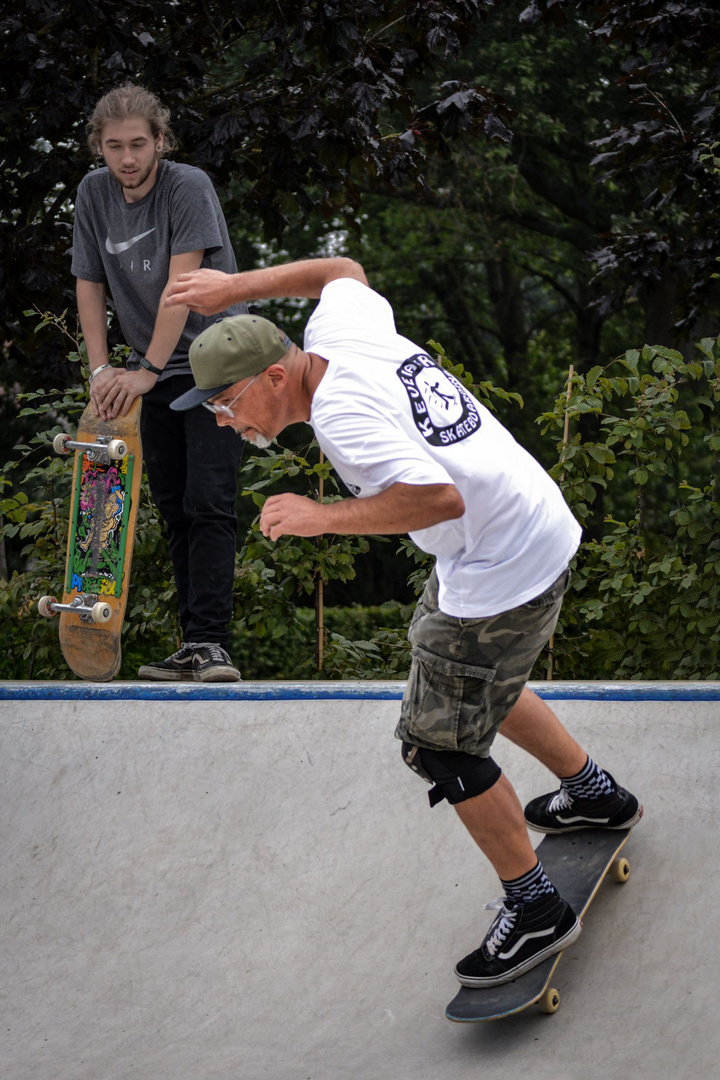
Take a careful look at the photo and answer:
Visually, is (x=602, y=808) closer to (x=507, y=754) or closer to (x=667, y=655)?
(x=507, y=754)

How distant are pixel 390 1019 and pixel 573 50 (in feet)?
42.1

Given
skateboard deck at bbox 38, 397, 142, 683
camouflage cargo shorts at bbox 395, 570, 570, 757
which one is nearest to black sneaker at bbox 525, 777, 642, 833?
camouflage cargo shorts at bbox 395, 570, 570, 757

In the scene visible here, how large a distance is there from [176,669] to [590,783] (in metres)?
1.74

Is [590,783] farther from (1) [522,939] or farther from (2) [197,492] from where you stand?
(2) [197,492]

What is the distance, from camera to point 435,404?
2199mm

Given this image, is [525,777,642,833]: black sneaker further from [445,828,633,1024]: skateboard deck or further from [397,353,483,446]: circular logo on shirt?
[397,353,483,446]: circular logo on shirt

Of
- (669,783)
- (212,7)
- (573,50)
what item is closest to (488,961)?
(669,783)

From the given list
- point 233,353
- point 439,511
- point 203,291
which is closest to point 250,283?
point 203,291

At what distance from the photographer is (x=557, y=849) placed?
288cm

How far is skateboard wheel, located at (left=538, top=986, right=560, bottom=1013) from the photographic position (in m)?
2.42

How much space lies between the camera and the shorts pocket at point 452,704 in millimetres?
2281

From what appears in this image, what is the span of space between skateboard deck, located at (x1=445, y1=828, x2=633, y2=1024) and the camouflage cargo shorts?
569mm

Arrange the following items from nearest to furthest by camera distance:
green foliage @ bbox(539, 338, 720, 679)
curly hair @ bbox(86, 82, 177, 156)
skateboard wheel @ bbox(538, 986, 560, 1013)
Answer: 1. skateboard wheel @ bbox(538, 986, 560, 1013)
2. curly hair @ bbox(86, 82, 177, 156)
3. green foliage @ bbox(539, 338, 720, 679)

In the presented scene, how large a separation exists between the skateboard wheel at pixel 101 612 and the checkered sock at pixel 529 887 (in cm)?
200
